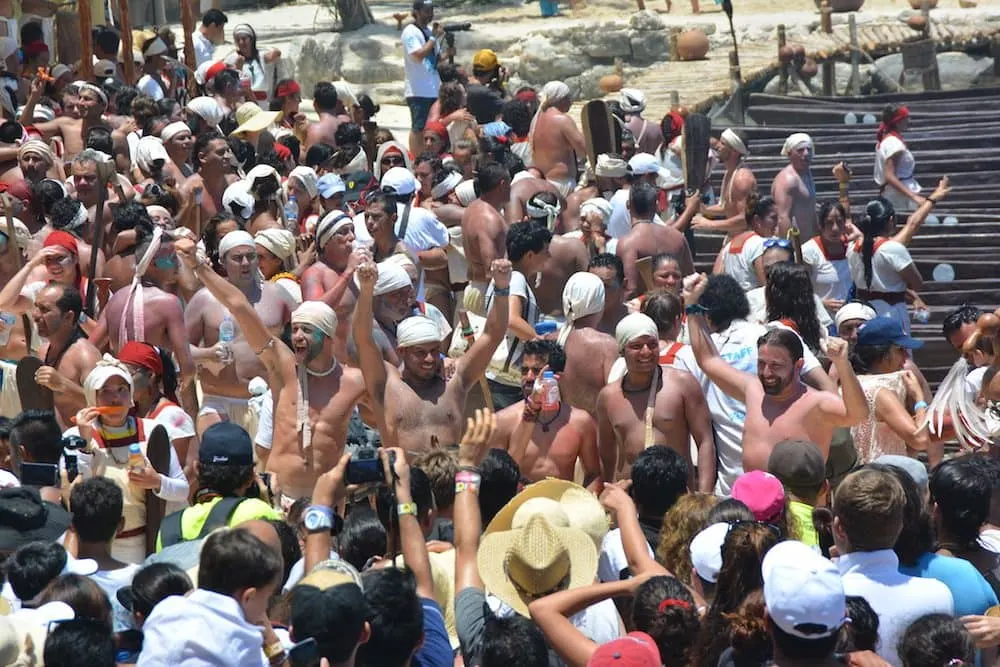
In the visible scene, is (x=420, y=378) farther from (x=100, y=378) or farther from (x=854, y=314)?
(x=854, y=314)

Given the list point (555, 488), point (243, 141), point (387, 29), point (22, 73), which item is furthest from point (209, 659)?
point (387, 29)

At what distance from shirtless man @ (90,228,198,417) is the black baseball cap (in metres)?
2.68

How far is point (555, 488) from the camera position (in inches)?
212

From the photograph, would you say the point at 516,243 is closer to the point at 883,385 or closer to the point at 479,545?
the point at 883,385

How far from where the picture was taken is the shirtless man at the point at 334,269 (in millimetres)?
8547

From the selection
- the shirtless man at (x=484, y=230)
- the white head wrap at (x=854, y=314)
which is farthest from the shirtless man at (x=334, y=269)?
the white head wrap at (x=854, y=314)

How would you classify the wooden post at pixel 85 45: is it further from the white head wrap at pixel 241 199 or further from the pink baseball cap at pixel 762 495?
the pink baseball cap at pixel 762 495

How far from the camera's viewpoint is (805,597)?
400cm

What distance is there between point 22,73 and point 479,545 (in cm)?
1183

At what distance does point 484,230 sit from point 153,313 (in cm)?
251

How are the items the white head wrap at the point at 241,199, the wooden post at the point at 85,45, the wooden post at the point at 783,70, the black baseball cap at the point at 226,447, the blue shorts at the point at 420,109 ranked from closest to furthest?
1. the black baseball cap at the point at 226,447
2. the white head wrap at the point at 241,199
3. the wooden post at the point at 85,45
4. the blue shorts at the point at 420,109
5. the wooden post at the point at 783,70

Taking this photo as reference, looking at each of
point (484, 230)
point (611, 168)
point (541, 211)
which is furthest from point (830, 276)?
point (484, 230)

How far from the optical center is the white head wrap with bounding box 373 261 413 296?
26.1ft

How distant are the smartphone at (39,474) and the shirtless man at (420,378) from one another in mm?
1475
